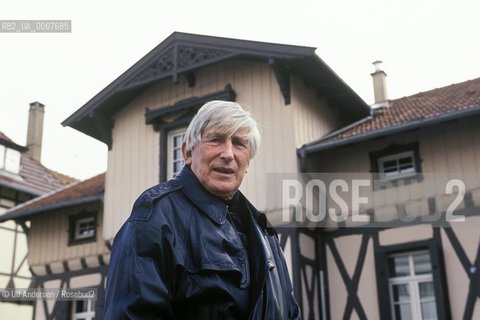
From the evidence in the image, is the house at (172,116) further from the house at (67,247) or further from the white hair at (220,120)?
the white hair at (220,120)

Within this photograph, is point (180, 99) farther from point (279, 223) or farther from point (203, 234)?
point (203, 234)

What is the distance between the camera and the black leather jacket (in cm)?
168

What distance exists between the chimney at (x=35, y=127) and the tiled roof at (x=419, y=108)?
51.4ft

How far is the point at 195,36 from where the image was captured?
13.2 m

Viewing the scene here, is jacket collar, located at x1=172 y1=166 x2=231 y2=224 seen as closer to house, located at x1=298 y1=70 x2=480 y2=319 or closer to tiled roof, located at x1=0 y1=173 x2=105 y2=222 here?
house, located at x1=298 y1=70 x2=480 y2=319

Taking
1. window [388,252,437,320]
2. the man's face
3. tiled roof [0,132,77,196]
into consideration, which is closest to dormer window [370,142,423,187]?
window [388,252,437,320]

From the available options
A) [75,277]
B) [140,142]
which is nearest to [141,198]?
[140,142]

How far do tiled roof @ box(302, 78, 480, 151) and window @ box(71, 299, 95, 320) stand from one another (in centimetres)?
704

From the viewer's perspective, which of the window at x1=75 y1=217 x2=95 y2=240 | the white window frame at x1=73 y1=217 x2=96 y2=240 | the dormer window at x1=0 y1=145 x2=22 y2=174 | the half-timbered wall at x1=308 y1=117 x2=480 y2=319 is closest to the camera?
the half-timbered wall at x1=308 y1=117 x2=480 y2=319

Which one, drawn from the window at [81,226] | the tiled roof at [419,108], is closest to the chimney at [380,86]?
the tiled roof at [419,108]

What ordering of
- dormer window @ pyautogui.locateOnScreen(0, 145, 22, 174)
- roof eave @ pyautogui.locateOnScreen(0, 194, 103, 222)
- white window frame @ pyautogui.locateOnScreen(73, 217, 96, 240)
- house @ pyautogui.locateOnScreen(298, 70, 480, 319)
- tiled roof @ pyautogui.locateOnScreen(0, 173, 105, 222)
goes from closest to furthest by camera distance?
house @ pyautogui.locateOnScreen(298, 70, 480, 319)
roof eave @ pyautogui.locateOnScreen(0, 194, 103, 222)
tiled roof @ pyautogui.locateOnScreen(0, 173, 105, 222)
white window frame @ pyautogui.locateOnScreen(73, 217, 96, 240)
dormer window @ pyautogui.locateOnScreen(0, 145, 22, 174)

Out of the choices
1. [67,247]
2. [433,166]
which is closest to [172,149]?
[67,247]

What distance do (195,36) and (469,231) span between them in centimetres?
687

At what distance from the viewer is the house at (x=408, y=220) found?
34.2 ft
